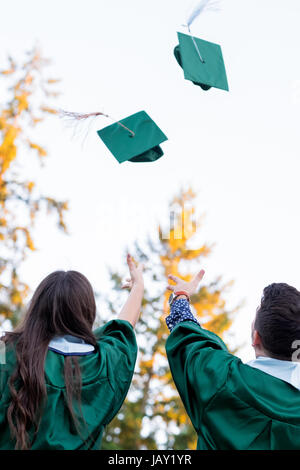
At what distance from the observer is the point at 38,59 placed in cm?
1147

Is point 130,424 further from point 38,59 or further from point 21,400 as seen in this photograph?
point 21,400

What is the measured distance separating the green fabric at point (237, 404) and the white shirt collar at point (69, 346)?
446 mm

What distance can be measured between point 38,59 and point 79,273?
1015 cm

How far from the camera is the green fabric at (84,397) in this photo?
2.08 m

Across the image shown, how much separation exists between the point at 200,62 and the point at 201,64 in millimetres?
19

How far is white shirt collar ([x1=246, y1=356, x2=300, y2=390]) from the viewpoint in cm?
216

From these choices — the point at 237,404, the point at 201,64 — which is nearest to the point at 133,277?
the point at 237,404

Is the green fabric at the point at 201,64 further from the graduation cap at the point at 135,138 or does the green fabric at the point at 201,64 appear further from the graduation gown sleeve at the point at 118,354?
the graduation gown sleeve at the point at 118,354

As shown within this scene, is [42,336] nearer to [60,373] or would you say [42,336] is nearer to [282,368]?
[60,373]

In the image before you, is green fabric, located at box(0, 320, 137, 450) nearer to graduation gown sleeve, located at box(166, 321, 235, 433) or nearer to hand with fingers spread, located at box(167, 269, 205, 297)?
graduation gown sleeve, located at box(166, 321, 235, 433)

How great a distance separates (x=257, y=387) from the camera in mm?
2146

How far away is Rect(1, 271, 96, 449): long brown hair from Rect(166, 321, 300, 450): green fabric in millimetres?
501

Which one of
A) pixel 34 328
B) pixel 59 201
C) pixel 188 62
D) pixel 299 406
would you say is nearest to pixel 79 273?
pixel 34 328

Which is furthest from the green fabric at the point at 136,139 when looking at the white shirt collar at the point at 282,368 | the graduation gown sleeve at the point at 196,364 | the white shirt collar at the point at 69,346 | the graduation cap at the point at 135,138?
the white shirt collar at the point at 282,368
